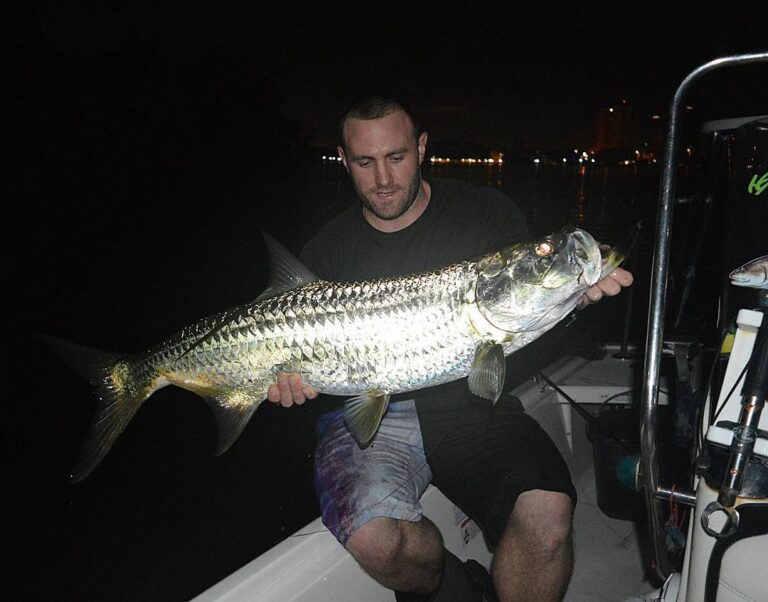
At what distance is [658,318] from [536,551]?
3.45 feet

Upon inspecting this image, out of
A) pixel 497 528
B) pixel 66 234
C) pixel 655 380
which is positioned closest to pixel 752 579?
pixel 655 380

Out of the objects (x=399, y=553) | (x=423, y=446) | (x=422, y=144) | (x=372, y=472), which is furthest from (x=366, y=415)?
(x=422, y=144)

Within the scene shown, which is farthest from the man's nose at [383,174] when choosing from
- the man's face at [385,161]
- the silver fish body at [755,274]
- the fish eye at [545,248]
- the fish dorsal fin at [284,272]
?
the silver fish body at [755,274]

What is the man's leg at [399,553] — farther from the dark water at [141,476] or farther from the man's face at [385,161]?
the dark water at [141,476]

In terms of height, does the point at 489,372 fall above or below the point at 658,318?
below

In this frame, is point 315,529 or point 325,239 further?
point 325,239

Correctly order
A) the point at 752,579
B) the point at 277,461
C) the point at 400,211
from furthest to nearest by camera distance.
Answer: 1. the point at 277,461
2. the point at 400,211
3. the point at 752,579

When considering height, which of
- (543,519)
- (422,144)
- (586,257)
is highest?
(422,144)

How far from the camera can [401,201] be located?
281 cm

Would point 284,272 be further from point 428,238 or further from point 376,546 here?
point 376,546

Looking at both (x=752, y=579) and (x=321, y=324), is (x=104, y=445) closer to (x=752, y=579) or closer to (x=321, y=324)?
(x=321, y=324)

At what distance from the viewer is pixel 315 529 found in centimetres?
221

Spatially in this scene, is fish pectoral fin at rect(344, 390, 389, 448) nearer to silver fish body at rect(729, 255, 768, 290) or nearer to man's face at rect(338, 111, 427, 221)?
man's face at rect(338, 111, 427, 221)

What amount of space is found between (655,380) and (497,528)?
105 cm
